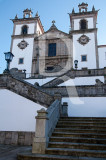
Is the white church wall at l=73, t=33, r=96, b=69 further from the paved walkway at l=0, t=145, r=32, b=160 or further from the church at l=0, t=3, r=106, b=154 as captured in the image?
the paved walkway at l=0, t=145, r=32, b=160

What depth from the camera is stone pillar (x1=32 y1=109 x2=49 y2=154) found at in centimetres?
562

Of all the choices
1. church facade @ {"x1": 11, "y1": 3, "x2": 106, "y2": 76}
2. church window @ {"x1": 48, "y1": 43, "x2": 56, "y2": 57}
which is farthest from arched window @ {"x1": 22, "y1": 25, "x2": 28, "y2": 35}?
church window @ {"x1": 48, "y1": 43, "x2": 56, "y2": 57}

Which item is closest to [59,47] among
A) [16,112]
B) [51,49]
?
[51,49]

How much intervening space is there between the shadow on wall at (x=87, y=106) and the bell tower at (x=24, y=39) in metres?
16.4

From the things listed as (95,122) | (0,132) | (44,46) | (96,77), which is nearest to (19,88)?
(0,132)

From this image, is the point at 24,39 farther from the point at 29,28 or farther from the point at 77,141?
the point at 77,141

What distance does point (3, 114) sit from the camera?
8.81 meters

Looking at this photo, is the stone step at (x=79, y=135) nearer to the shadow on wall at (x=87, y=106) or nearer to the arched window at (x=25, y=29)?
the shadow on wall at (x=87, y=106)

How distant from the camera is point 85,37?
1094 inches

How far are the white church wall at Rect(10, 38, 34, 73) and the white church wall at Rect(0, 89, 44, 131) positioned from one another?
1784 cm

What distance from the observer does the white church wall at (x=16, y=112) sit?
27.8 feet

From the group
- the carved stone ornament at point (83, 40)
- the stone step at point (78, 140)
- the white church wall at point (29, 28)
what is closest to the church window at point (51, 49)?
the carved stone ornament at point (83, 40)

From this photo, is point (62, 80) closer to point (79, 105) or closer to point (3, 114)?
point (79, 105)

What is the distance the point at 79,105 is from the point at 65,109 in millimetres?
1332
